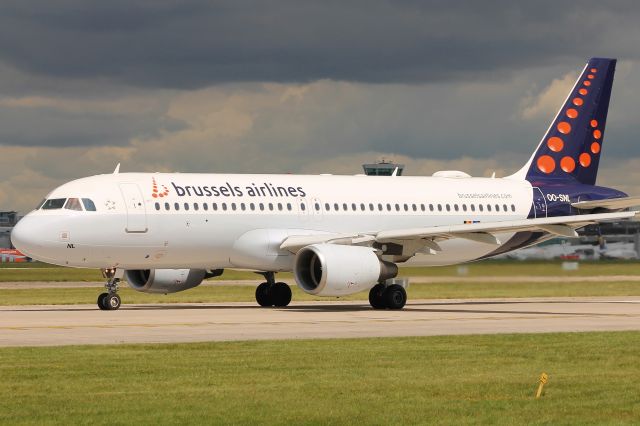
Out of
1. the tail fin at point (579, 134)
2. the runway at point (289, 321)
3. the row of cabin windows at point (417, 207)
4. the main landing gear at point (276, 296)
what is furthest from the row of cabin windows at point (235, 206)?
the tail fin at point (579, 134)

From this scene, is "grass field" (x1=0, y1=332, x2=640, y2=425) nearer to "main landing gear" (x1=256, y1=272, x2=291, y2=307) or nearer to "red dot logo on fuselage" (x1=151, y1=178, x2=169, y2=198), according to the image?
"red dot logo on fuselage" (x1=151, y1=178, x2=169, y2=198)

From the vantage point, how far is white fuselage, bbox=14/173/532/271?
38.0 metres

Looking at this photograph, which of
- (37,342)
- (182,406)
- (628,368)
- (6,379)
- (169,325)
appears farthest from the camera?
(169,325)

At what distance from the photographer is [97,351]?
23.1 metres

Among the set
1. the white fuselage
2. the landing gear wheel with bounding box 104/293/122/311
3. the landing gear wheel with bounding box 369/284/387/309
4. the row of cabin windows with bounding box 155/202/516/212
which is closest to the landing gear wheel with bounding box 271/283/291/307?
the white fuselage

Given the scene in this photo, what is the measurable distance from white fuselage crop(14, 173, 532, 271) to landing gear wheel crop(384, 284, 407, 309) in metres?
3.56

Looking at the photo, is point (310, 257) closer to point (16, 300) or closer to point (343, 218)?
point (343, 218)

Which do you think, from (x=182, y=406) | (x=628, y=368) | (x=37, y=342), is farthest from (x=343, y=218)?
(x=182, y=406)

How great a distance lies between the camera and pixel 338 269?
3791 centimetres

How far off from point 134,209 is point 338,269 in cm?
695

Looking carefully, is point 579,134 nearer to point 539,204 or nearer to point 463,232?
point 539,204

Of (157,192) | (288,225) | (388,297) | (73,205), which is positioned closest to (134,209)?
(157,192)

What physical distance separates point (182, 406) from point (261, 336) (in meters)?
11.2

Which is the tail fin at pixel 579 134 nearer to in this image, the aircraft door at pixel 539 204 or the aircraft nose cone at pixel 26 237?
the aircraft door at pixel 539 204
